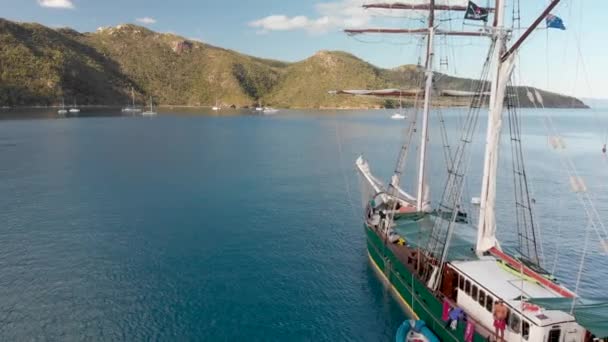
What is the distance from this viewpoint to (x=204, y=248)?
3925 centimetres

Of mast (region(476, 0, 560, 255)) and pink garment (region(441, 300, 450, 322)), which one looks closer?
mast (region(476, 0, 560, 255))

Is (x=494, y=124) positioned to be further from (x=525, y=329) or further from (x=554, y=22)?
(x=525, y=329)

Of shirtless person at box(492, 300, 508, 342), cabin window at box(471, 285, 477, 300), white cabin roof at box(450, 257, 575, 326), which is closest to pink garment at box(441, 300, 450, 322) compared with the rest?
cabin window at box(471, 285, 477, 300)

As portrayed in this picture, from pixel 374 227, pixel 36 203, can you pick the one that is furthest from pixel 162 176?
pixel 374 227

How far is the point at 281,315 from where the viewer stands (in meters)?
27.8

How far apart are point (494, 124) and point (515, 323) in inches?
391

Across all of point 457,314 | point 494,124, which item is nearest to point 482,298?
point 457,314

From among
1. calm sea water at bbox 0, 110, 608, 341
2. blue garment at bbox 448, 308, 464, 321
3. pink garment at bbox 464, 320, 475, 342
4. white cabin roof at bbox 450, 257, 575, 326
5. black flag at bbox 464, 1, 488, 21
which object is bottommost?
calm sea water at bbox 0, 110, 608, 341

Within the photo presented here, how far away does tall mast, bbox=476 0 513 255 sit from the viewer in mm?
21594

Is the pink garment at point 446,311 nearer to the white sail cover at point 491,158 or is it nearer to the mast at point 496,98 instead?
the white sail cover at point 491,158

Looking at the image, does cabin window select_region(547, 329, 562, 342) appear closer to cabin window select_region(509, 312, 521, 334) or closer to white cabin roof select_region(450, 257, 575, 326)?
white cabin roof select_region(450, 257, 575, 326)

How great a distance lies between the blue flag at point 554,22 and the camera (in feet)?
64.6

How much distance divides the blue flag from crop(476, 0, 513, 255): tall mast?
6.90 feet

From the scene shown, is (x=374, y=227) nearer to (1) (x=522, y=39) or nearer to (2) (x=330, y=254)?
(2) (x=330, y=254)
